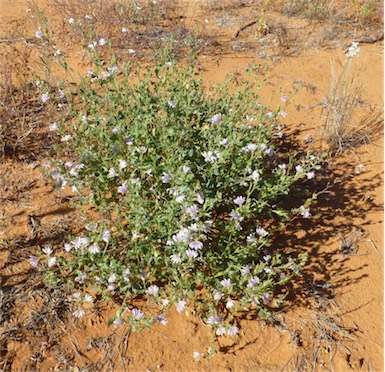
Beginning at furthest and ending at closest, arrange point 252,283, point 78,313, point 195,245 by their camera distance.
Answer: point 78,313 < point 252,283 < point 195,245

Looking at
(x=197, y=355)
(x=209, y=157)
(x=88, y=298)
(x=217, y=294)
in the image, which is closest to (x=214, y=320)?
(x=217, y=294)

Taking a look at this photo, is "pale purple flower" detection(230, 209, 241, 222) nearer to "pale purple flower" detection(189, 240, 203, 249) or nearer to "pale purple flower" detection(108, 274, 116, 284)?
"pale purple flower" detection(189, 240, 203, 249)

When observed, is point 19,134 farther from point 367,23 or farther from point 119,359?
point 367,23

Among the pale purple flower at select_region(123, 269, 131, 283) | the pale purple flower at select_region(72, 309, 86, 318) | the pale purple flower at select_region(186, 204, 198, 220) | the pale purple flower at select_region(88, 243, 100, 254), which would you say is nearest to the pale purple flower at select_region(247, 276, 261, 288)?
the pale purple flower at select_region(186, 204, 198, 220)

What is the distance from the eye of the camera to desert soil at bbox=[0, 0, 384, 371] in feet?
7.50

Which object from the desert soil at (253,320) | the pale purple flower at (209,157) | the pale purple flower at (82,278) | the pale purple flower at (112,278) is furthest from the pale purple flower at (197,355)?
the pale purple flower at (209,157)

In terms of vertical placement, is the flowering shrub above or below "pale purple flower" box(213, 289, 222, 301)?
above

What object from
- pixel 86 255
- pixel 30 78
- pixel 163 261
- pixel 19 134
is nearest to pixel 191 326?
pixel 163 261

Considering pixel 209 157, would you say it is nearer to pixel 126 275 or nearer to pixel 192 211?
pixel 192 211

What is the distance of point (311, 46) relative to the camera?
5477 millimetres

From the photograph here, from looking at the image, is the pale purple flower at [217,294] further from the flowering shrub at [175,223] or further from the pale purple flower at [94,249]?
the pale purple flower at [94,249]

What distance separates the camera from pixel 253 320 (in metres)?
2.50

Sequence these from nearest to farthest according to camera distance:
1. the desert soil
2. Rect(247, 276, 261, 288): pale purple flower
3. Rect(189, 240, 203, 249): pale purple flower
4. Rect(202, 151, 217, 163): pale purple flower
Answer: Rect(189, 240, 203, 249): pale purple flower, Rect(247, 276, 261, 288): pale purple flower, the desert soil, Rect(202, 151, 217, 163): pale purple flower

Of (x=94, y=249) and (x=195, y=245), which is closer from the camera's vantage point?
(x=195, y=245)
